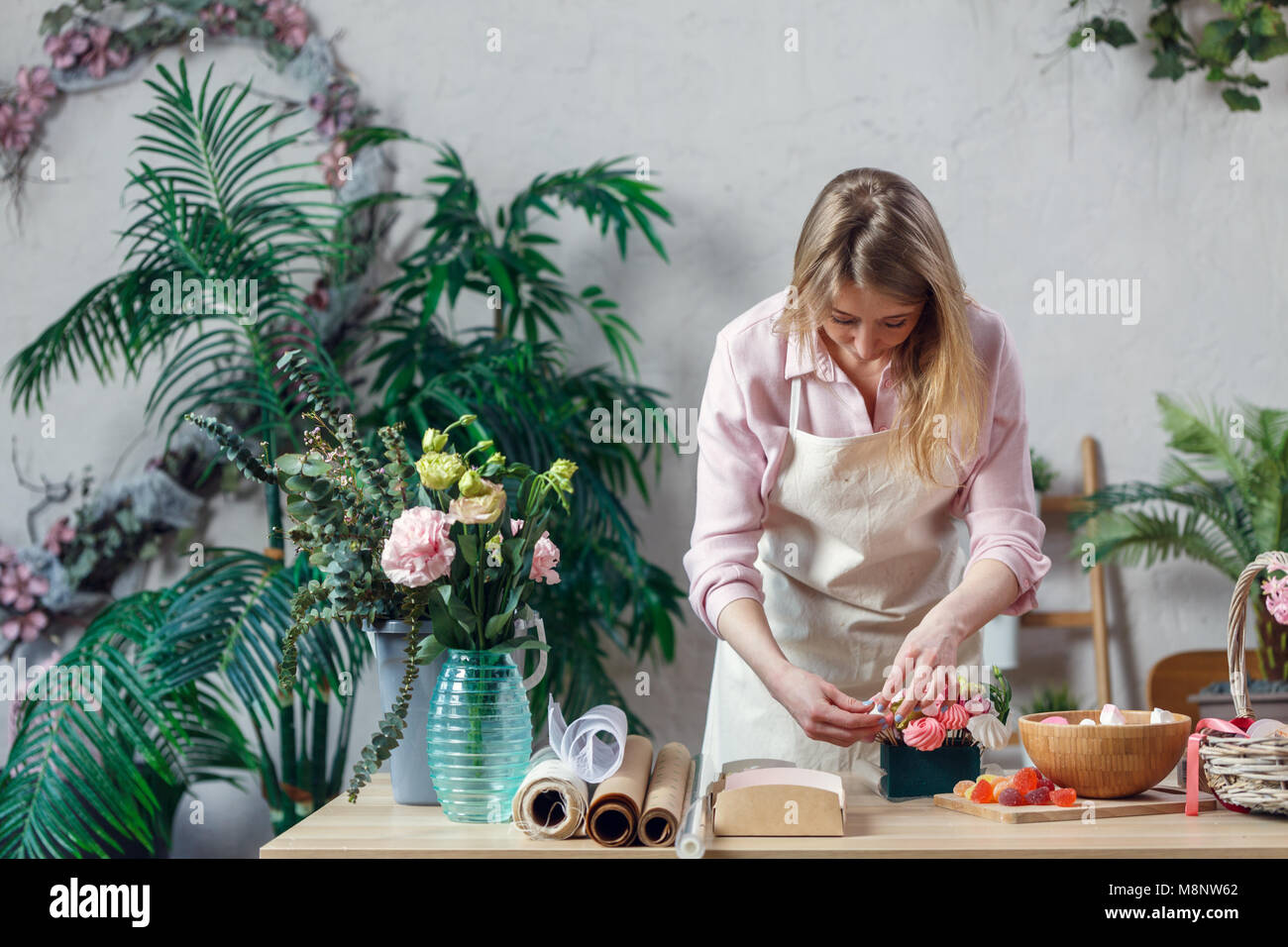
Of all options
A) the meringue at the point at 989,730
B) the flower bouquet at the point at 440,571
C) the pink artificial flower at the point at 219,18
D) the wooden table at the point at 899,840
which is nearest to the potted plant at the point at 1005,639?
the meringue at the point at 989,730

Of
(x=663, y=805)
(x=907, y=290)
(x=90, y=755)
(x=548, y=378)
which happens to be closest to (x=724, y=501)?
(x=907, y=290)

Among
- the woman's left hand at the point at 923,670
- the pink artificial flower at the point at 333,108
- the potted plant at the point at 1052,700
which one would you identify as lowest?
the potted plant at the point at 1052,700

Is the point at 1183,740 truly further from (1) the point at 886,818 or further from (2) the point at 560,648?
(2) the point at 560,648

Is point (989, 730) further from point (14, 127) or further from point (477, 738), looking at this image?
point (14, 127)

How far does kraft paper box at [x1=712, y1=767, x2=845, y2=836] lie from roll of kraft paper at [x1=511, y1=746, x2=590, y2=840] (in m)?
0.15

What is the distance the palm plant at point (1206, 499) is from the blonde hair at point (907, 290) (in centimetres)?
180

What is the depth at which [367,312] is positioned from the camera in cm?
338

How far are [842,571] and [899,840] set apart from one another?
0.66 metres

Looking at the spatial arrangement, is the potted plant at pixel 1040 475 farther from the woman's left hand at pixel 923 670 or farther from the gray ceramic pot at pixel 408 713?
the gray ceramic pot at pixel 408 713

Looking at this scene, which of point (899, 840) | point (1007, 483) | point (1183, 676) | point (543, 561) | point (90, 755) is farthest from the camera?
point (1183, 676)

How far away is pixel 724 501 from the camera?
5.57 feet

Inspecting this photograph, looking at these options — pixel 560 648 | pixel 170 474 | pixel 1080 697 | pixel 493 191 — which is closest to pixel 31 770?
pixel 170 474

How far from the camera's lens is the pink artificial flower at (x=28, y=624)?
3.29 meters
